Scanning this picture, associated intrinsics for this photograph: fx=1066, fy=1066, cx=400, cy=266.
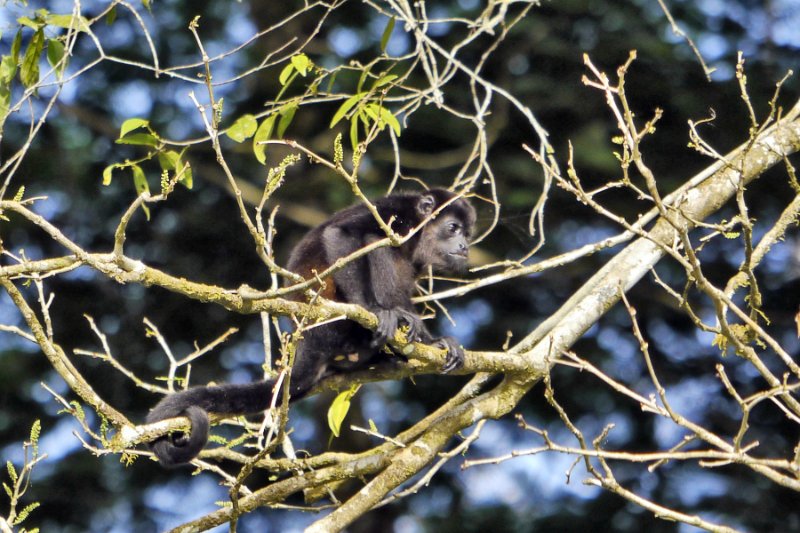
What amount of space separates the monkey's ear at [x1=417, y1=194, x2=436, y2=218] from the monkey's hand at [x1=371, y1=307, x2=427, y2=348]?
74 centimetres

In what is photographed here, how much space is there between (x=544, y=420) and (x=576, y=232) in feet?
5.42

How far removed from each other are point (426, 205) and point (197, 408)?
208cm

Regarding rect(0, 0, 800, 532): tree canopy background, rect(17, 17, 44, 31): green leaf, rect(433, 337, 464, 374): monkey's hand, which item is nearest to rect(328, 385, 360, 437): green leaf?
rect(433, 337, 464, 374): monkey's hand

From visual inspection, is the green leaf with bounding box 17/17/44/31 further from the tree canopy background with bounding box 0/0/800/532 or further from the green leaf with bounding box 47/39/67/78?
the tree canopy background with bounding box 0/0/800/532

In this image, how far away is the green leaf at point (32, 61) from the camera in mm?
4262

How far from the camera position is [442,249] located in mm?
5793

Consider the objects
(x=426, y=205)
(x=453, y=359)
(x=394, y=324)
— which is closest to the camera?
(x=453, y=359)

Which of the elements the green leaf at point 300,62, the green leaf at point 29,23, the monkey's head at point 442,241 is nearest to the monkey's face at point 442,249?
the monkey's head at point 442,241

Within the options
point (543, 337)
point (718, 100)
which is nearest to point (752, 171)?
point (543, 337)

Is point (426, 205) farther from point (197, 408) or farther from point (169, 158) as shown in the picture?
point (197, 408)

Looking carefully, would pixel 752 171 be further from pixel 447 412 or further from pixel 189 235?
pixel 189 235

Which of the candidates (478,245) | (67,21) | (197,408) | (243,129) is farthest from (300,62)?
(478,245)

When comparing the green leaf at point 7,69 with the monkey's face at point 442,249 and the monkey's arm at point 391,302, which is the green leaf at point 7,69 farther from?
the monkey's face at point 442,249

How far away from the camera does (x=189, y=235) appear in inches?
380
